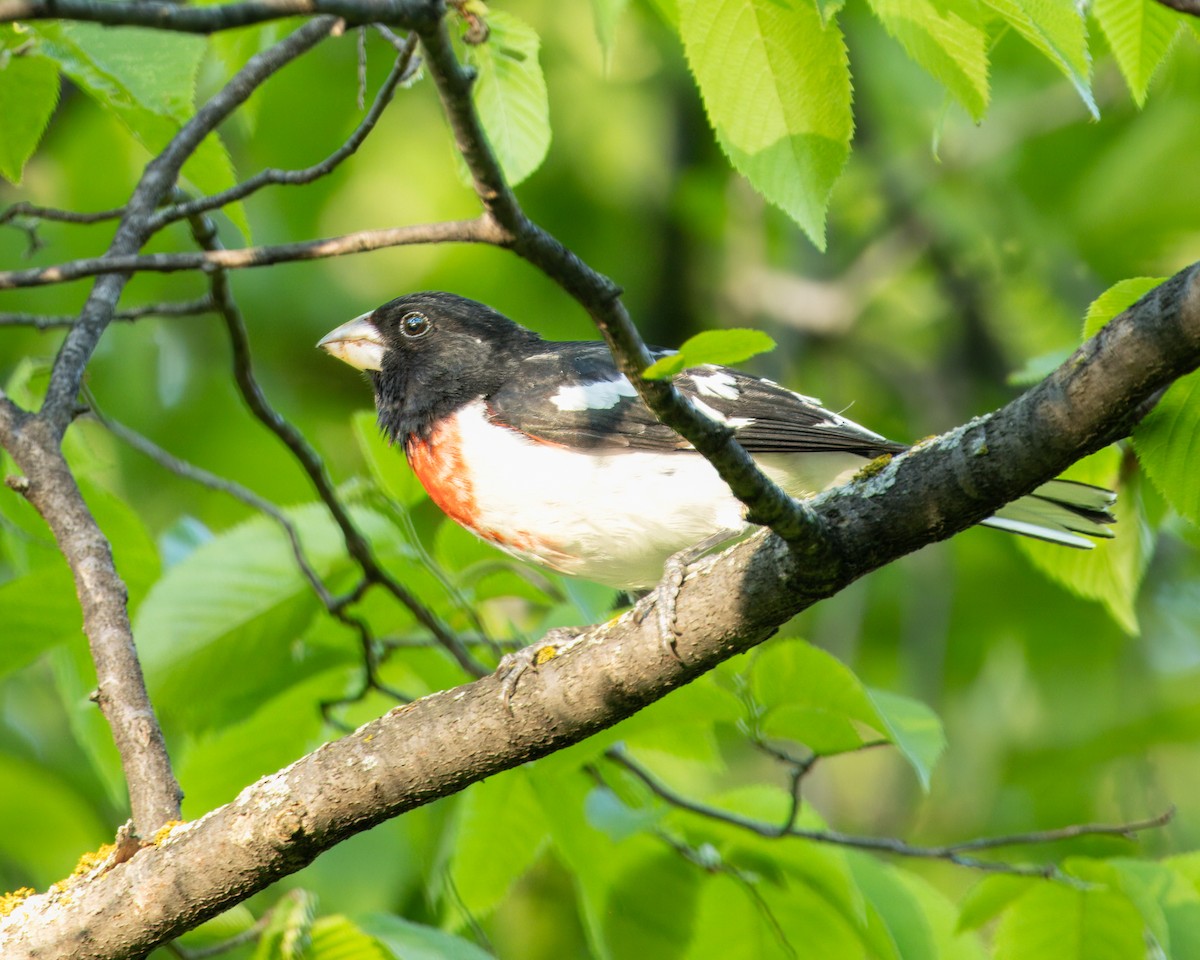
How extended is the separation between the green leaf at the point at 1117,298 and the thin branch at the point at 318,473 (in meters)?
1.84

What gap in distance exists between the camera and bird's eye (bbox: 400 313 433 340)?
414cm

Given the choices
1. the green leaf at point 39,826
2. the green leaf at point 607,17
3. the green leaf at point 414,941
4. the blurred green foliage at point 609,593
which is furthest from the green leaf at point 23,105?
the green leaf at point 39,826

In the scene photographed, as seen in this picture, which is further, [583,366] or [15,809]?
[15,809]

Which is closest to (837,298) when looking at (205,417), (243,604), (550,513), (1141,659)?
(1141,659)

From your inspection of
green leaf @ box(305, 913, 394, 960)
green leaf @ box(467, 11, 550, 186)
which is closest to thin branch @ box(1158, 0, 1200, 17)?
green leaf @ box(467, 11, 550, 186)

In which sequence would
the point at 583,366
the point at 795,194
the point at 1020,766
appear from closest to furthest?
1. the point at 795,194
2. the point at 583,366
3. the point at 1020,766

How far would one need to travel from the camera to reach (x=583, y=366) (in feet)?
12.6

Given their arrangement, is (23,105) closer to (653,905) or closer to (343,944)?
(343,944)

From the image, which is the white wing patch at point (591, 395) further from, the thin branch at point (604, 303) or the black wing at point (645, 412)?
the thin branch at point (604, 303)

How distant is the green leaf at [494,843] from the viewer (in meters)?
3.27

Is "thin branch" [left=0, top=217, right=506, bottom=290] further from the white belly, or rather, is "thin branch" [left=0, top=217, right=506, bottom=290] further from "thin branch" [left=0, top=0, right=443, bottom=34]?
the white belly

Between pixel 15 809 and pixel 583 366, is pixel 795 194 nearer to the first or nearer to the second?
pixel 583 366

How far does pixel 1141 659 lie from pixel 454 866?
494cm

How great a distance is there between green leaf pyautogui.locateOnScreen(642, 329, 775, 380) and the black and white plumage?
1.60 m
